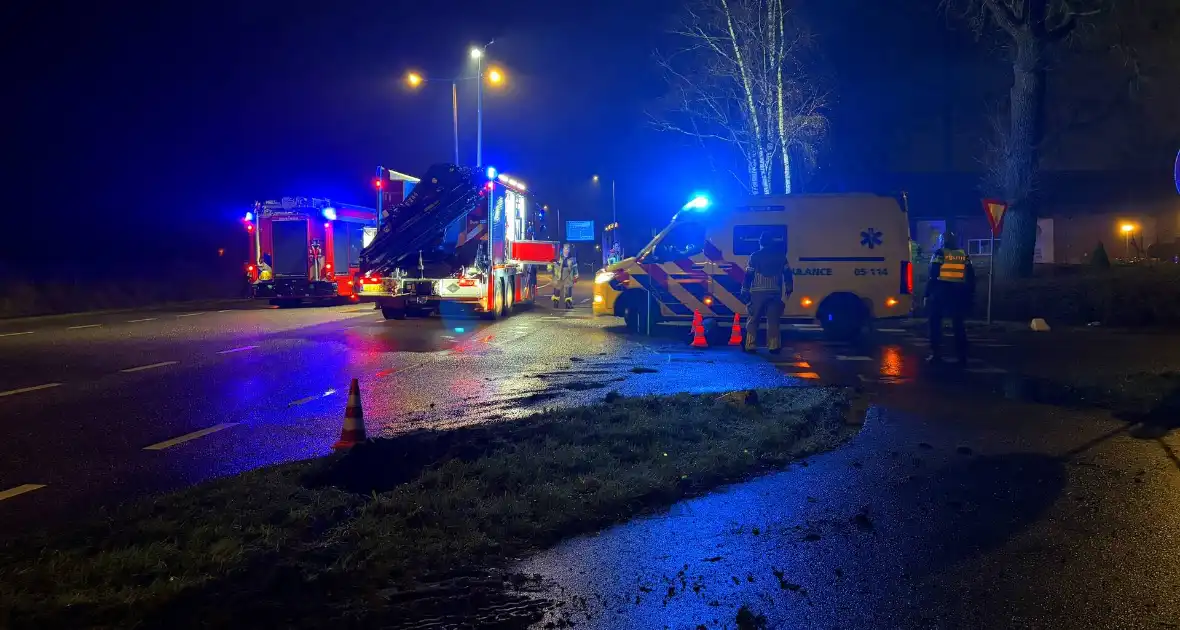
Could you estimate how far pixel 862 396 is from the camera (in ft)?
32.9

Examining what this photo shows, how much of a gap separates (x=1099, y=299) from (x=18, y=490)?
63.2ft

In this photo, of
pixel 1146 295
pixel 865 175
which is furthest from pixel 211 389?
pixel 865 175

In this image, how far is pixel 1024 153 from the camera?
901 inches

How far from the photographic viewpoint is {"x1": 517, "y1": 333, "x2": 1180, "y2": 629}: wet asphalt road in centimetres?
421

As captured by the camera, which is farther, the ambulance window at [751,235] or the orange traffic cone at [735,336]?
the ambulance window at [751,235]

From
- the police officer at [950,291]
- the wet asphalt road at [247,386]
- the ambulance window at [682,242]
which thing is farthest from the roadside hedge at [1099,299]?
the wet asphalt road at [247,386]

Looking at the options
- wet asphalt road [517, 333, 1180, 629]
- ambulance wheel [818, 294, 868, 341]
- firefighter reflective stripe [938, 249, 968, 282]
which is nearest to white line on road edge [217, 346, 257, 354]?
ambulance wheel [818, 294, 868, 341]

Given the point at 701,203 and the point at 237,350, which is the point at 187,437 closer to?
the point at 237,350

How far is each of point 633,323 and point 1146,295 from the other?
10668 millimetres

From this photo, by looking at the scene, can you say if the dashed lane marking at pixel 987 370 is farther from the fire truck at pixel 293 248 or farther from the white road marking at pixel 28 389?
the fire truck at pixel 293 248

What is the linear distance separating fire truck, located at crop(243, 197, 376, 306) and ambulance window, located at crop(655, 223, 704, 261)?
12.7 meters

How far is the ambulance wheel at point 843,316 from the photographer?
1630cm

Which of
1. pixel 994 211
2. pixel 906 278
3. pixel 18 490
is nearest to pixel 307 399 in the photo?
pixel 18 490

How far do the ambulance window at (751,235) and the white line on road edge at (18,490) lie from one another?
12.2 m
